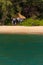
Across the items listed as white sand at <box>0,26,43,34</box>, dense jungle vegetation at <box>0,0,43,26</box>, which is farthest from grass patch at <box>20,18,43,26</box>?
white sand at <box>0,26,43,34</box>

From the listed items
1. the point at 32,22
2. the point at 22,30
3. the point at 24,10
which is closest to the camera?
the point at 22,30

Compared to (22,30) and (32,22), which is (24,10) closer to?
(32,22)

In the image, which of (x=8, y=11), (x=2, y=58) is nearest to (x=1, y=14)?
(x=8, y=11)

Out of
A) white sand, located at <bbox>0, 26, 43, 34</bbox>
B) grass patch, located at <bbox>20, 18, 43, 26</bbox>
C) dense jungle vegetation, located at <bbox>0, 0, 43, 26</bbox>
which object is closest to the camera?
white sand, located at <bbox>0, 26, 43, 34</bbox>

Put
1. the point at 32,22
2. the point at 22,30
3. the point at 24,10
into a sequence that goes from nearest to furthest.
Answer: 1. the point at 22,30
2. the point at 32,22
3. the point at 24,10

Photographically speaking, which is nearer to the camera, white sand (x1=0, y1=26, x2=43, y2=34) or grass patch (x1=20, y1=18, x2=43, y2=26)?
white sand (x1=0, y1=26, x2=43, y2=34)

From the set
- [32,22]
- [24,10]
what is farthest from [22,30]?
[24,10]

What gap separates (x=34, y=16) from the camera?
138ft

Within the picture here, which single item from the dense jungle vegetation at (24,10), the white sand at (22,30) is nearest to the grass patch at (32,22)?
the dense jungle vegetation at (24,10)

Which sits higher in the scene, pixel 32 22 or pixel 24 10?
pixel 24 10

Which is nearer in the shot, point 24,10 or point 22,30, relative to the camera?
point 22,30

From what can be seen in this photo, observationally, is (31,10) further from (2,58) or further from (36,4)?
(2,58)

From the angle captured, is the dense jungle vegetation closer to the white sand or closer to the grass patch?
the grass patch

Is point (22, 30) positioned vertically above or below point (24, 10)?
below
